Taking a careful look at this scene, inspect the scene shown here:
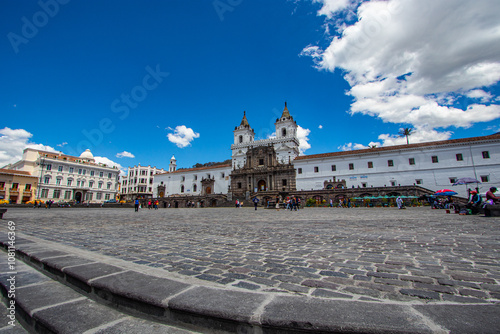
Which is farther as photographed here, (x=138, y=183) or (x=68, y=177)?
(x=138, y=183)

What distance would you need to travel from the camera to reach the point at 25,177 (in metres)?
44.0

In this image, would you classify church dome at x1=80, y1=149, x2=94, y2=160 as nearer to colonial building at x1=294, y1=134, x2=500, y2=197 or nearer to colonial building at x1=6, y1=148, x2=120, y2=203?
colonial building at x1=6, y1=148, x2=120, y2=203

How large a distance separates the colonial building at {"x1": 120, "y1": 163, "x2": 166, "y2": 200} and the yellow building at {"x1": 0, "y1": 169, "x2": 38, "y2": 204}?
2623 cm

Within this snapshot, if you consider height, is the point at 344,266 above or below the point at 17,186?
below

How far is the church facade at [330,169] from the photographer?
108 feet

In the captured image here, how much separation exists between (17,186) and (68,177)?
8.12 m

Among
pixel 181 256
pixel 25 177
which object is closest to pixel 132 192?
pixel 25 177

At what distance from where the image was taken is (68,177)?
49.8 metres

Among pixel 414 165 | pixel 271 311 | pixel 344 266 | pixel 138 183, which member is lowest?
pixel 344 266

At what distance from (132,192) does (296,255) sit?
252 feet

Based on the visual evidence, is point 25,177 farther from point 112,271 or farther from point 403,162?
point 403,162

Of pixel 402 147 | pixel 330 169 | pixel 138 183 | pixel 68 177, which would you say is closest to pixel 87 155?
pixel 68 177

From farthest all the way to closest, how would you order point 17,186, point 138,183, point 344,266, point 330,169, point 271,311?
1. point 138,183
2. point 17,186
3. point 330,169
4. point 344,266
5. point 271,311

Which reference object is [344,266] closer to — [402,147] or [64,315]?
[64,315]
